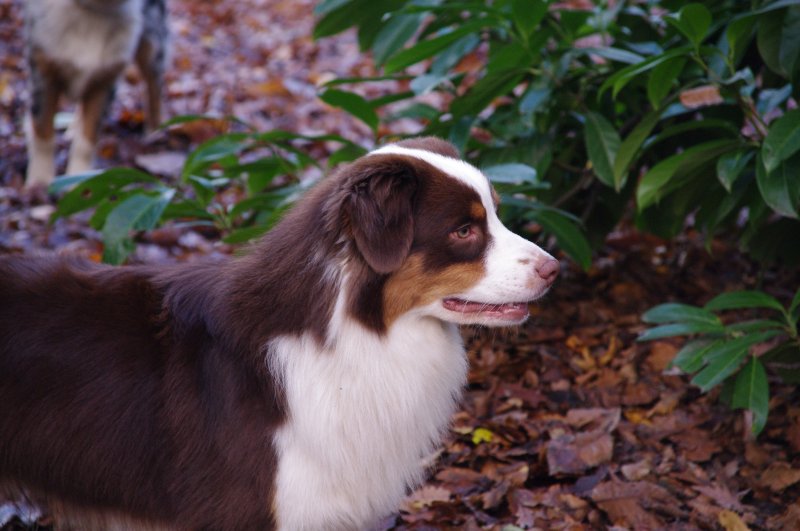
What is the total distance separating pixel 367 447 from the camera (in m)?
2.73

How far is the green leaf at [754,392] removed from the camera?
3240 millimetres

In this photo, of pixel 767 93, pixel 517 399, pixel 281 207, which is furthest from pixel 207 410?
pixel 767 93

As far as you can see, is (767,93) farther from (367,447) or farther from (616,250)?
(367,447)

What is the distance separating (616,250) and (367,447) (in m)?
2.91

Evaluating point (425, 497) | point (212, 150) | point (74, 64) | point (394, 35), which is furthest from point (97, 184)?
point (74, 64)

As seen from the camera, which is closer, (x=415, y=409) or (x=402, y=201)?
(x=402, y=201)

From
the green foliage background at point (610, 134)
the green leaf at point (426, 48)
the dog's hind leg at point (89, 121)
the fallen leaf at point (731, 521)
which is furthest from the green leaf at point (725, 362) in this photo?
the dog's hind leg at point (89, 121)

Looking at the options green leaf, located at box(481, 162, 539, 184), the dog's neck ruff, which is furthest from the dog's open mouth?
green leaf, located at box(481, 162, 539, 184)

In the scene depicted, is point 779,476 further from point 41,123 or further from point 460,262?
point 41,123

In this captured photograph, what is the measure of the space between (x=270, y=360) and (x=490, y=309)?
2.16ft

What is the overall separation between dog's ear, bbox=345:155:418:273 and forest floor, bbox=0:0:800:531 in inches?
48.1

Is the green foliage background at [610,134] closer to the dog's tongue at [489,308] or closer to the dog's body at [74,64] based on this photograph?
the dog's tongue at [489,308]

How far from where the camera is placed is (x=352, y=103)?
13.2ft

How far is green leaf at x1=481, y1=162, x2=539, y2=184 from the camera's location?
3.66 meters
